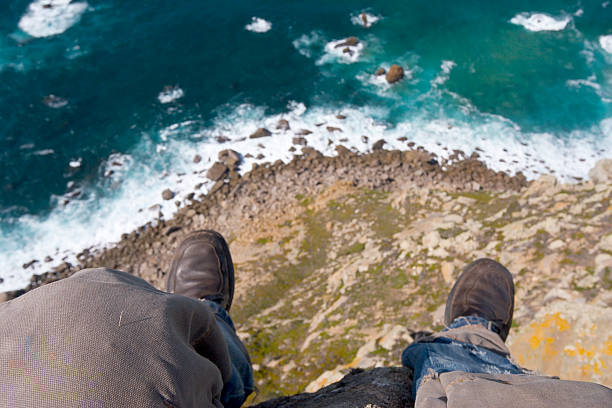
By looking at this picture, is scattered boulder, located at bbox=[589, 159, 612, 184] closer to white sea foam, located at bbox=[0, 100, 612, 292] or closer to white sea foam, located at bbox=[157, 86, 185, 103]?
white sea foam, located at bbox=[0, 100, 612, 292]

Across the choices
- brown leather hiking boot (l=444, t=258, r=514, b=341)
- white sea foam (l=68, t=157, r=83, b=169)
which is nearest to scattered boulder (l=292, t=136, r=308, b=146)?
white sea foam (l=68, t=157, r=83, b=169)

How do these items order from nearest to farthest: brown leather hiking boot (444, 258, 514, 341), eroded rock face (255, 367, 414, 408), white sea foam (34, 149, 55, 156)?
eroded rock face (255, 367, 414, 408), brown leather hiking boot (444, 258, 514, 341), white sea foam (34, 149, 55, 156)

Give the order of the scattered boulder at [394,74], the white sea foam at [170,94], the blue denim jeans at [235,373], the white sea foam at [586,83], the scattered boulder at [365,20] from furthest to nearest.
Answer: the scattered boulder at [365,20] → the scattered boulder at [394,74] → the white sea foam at [586,83] → the white sea foam at [170,94] → the blue denim jeans at [235,373]

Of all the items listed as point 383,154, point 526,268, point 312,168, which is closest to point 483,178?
point 383,154

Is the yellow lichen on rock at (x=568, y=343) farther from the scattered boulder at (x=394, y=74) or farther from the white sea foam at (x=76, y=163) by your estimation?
the white sea foam at (x=76, y=163)

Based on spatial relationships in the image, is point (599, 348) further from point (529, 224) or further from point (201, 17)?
point (201, 17)

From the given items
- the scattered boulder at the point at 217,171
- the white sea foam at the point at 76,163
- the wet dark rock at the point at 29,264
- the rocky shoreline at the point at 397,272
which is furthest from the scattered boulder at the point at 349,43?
the wet dark rock at the point at 29,264
